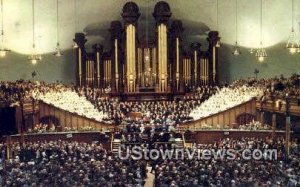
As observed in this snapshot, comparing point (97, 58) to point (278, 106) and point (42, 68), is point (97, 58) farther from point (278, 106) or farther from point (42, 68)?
point (278, 106)

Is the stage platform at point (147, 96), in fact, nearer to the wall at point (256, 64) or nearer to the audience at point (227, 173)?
the wall at point (256, 64)

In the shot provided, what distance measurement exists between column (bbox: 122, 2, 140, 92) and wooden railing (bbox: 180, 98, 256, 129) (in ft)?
21.7

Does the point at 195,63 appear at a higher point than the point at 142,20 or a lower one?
lower

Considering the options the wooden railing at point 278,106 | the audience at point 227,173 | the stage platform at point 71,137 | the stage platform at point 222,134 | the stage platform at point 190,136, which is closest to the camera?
the audience at point 227,173

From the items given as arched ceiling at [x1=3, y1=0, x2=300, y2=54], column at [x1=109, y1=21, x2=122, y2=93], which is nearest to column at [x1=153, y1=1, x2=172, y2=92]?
arched ceiling at [x1=3, y1=0, x2=300, y2=54]

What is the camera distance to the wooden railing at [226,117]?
23047mm

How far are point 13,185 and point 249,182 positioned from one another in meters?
5.30

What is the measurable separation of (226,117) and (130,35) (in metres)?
7.97

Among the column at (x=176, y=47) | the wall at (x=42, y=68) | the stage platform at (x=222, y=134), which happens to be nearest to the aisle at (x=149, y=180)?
the stage platform at (x=222, y=134)

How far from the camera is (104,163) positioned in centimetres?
1455

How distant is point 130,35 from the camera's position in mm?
28922

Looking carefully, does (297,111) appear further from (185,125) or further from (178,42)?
(178,42)

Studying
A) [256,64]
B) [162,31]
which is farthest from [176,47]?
[256,64]

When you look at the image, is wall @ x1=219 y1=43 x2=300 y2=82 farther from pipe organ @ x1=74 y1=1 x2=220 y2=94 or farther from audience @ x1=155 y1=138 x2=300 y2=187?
audience @ x1=155 y1=138 x2=300 y2=187
